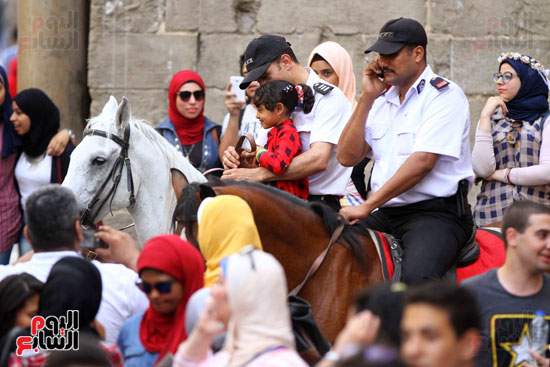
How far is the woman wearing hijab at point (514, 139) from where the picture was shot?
567cm

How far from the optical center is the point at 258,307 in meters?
3.11

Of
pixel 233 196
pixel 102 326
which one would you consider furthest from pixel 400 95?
pixel 102 326

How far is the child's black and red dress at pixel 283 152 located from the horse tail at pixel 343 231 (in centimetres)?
57

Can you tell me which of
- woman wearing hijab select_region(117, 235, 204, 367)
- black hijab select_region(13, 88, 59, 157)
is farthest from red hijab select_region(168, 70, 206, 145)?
woman wearing hijab select_region(117, 235, 204, 367)

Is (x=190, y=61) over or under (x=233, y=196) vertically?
over

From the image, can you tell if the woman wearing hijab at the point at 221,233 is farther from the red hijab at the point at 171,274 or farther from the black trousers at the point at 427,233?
the black trousers at the point at 427,233

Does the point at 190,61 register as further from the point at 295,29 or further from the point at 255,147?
the point at 255,147

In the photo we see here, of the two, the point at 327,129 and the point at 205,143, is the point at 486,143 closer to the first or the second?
the point at 327,129

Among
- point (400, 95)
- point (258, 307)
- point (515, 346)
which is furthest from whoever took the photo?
point (400, 95)

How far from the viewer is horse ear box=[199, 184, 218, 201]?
14.3ft

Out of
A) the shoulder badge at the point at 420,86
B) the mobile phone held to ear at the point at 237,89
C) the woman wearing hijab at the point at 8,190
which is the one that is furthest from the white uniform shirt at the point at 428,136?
the woman wearing hijab at the point at 8,190

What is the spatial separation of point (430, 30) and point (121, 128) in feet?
11.9

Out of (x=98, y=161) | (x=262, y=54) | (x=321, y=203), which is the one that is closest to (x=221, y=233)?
(x=321, y=203)

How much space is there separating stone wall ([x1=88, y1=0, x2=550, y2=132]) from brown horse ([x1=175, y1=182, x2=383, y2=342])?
3.52 meters
